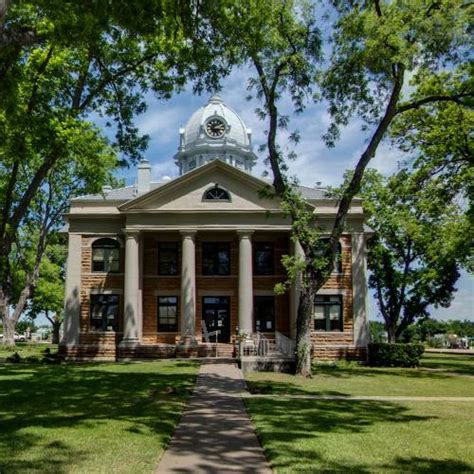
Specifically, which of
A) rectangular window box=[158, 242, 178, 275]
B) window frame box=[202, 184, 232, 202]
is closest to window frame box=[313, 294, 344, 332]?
window frame box=[202, 184, 232, 202]

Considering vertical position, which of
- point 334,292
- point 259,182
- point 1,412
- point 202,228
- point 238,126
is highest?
point 238,126

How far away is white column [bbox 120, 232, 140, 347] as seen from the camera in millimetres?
28875

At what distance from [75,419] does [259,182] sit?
20.4m

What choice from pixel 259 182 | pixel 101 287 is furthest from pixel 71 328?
pixel 259 182

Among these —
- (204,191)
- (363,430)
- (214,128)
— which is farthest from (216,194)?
(363,430)

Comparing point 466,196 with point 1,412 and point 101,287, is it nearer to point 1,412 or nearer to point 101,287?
point 101,287

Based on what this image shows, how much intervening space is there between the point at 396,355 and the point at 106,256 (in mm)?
15806

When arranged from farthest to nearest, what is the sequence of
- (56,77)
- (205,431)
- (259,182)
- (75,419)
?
1. (259,182)
2. (56,77)
3. (75,419)
4. (205,431)

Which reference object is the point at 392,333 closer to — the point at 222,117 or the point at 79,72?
the point at 222,117

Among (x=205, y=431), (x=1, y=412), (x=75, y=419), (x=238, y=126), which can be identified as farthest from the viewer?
(x=238, y=126)

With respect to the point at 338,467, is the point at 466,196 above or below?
above

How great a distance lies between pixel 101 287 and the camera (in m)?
30.6

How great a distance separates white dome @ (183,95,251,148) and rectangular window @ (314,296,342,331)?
71.2 ft

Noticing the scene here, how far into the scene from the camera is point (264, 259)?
31703 millimetres
